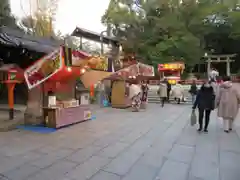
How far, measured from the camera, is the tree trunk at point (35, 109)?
673 centimetres

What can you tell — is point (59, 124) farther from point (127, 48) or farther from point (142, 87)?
point (127, 48)

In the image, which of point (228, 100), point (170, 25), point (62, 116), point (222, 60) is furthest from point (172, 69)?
point (62, 116)

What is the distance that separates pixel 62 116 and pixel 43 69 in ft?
5.10

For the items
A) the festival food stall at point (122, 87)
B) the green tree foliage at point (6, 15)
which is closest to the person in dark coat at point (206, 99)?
the festival food stall at point (122, 87)

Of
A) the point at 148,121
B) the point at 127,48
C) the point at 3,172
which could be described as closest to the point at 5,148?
the point at 3,172

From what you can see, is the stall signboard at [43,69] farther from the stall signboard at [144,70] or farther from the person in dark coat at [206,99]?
the stall signboard at [144,70]

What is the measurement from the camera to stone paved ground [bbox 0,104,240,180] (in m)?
3.29

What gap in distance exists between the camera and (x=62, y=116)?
21.1 ft

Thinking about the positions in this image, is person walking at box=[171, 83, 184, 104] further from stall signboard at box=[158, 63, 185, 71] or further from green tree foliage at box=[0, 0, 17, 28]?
green tree foliage at box=[0, 0, 17, 28]

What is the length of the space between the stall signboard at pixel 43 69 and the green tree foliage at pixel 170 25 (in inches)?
727

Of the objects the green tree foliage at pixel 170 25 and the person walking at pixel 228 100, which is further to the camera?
the green tree foliage at pixel 170 25

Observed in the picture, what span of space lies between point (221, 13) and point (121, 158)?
2527 cm

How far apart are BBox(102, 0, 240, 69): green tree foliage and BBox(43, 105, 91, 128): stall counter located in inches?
687

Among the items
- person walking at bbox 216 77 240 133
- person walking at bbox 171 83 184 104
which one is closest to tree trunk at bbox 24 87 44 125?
person walking at bbox 216 77 240 133
